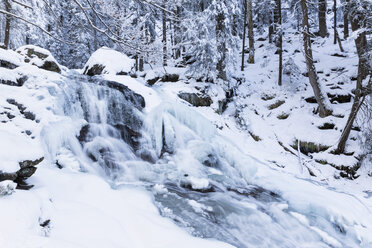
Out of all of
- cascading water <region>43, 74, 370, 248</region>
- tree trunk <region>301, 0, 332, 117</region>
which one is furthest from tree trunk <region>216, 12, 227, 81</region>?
cascading water <region>43, 74, 370, 248</region>

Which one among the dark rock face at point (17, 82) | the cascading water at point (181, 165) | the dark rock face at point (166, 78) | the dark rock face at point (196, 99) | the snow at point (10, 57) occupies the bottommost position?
the cascading water at point (181, 165)

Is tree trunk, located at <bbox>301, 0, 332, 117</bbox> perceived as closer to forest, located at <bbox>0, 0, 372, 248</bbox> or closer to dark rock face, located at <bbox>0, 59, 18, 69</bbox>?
forest, located at <bbox>0, 0, 372, 248</bbox>

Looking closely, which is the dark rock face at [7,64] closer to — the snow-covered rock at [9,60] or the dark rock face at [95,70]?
the snow-covered rock at [9,60]

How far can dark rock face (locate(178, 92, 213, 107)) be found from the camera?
11795mm

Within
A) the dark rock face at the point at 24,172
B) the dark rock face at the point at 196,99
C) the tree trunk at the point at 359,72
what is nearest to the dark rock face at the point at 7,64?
the dark rock face at the point at 24,172

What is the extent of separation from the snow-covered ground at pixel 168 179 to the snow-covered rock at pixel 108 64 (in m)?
0.98

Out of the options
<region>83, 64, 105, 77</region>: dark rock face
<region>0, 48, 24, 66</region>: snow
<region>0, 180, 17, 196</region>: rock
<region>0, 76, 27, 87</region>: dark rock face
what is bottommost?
<region>0, 180, 17, 196</region>: rock

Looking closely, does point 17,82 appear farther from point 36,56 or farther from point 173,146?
point 173,146

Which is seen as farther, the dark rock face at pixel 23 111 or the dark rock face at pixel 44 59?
the dark rock face at pixel 44 59

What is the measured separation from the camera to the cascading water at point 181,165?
15.4 feet

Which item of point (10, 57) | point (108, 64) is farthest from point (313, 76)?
point (10, 57)

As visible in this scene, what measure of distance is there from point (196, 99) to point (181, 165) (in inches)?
208

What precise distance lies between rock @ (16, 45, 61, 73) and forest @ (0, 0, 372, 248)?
2.7 inches

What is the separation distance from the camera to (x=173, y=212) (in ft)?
15.5
